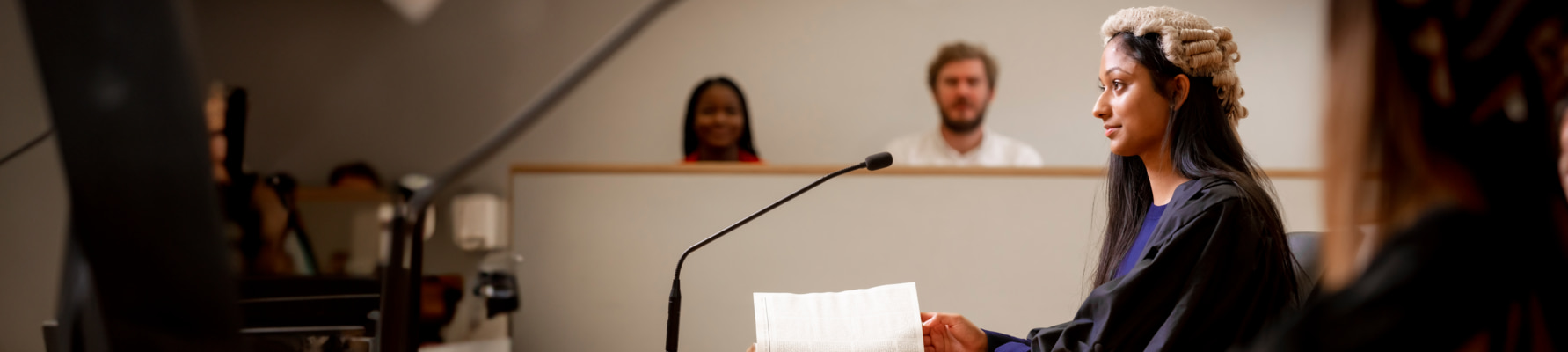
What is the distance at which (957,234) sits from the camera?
2777mm

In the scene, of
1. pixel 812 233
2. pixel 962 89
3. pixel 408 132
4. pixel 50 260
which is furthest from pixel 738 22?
pixel 50 260

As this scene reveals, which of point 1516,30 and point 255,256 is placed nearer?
point 1516,30

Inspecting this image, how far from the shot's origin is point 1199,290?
1.08 metres

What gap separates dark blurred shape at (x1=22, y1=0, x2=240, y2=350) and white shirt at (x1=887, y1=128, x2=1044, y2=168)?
366cm

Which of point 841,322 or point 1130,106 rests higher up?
point 1130,106

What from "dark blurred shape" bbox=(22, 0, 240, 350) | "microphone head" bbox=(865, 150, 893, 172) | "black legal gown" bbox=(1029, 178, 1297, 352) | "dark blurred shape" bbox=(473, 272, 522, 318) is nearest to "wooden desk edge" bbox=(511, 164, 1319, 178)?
"dark blurred shape" bbox=(473, 272, 522, 318)

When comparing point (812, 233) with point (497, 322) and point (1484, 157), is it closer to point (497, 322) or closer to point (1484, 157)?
point (497, 322)

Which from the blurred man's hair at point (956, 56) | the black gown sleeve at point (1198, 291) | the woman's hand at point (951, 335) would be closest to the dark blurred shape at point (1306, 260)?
the black gown sleeve at point (1198, 291)

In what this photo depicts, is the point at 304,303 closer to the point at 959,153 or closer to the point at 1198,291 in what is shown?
the point at 1198,291

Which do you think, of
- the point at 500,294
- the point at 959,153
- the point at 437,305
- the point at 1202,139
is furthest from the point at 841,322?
the point at 959,153

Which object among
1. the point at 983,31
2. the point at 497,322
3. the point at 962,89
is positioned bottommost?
the point at 497,322

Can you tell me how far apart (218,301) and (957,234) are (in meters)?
2.47

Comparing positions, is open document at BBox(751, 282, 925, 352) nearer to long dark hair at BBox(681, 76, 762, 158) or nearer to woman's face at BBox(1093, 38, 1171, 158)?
woman's face at BBox(1093, 38, 1171, 158)

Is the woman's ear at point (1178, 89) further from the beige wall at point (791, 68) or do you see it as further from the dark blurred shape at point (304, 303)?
the beige wall at point (791, 68)
